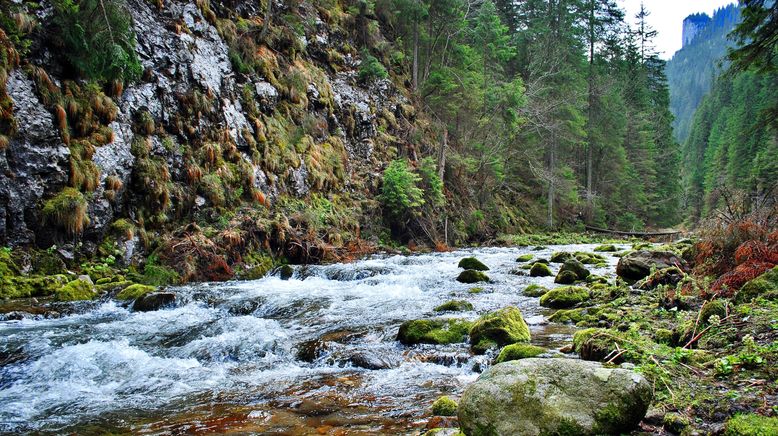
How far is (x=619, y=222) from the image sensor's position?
35.5m

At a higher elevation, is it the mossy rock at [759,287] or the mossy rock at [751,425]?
the mossy rock at [759,287]

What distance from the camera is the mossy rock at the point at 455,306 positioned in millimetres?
7414

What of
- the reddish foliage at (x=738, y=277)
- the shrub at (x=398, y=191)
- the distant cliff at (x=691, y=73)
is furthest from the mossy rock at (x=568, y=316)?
the distant cliff at (x=691, y=73)

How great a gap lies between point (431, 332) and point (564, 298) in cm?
313

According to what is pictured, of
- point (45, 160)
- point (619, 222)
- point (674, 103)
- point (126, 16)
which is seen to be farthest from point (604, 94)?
point (674, 103)

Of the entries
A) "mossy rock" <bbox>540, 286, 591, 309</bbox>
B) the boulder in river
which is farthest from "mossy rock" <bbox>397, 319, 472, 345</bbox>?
the boulder in river

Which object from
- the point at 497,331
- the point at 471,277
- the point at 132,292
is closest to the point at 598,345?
the point at 497,331

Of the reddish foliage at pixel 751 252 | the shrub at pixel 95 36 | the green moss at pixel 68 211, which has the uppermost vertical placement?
the shrub at pixel 95 36

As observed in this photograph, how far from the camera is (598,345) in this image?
14.0ft

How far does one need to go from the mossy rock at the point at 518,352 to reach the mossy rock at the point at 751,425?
2.10 meters

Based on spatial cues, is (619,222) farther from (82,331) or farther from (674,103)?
(674,103)

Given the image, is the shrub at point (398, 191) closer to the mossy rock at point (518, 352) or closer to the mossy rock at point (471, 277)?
the mossy rock at point (471, 277)

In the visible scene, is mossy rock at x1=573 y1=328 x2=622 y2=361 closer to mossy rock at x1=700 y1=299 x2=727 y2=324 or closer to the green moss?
mossy rock at x1=700 y1=299 x2=727 y2=324

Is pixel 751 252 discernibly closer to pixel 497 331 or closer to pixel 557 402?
pixel 497 331
